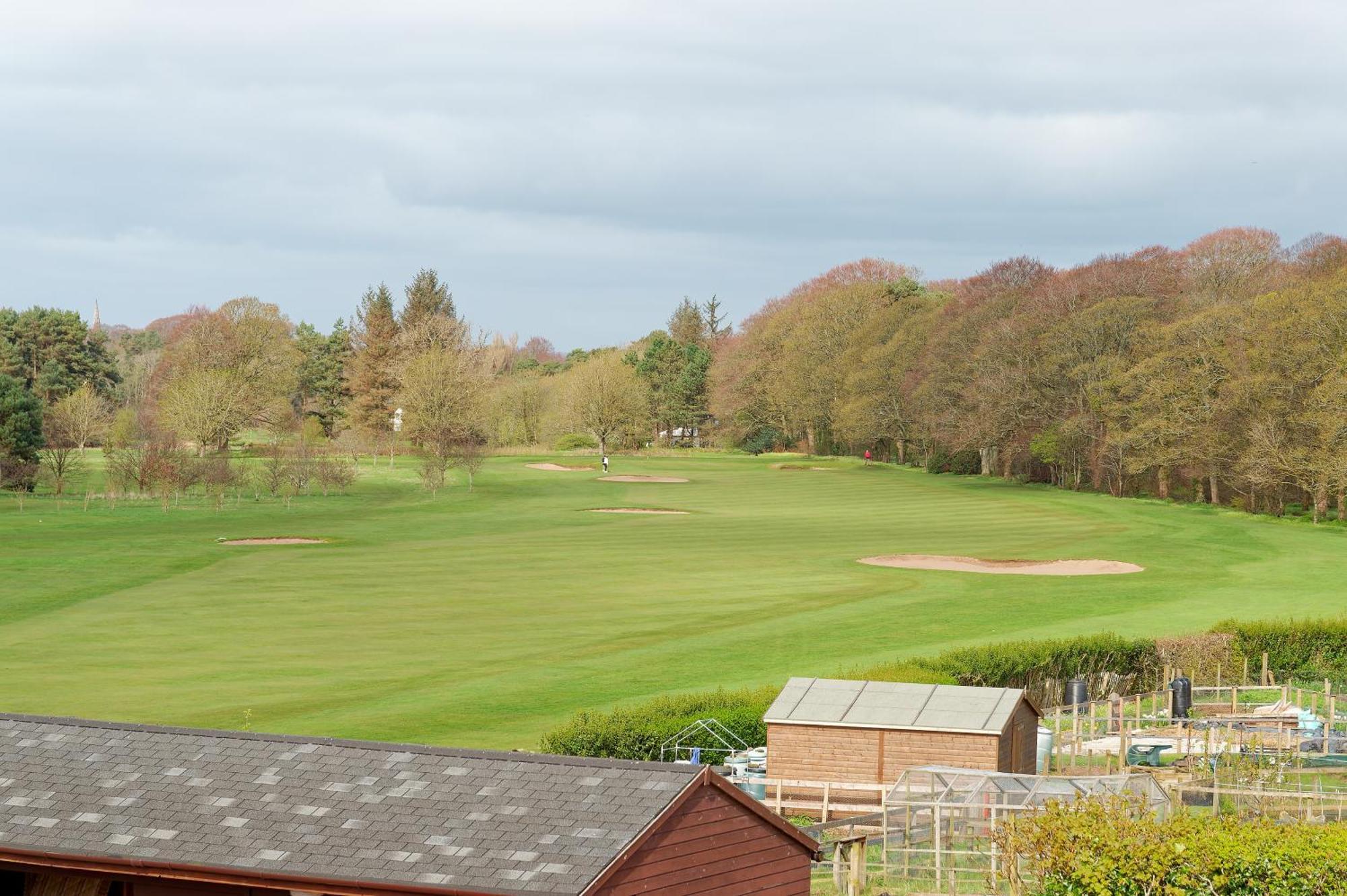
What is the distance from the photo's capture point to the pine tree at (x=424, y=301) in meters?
143

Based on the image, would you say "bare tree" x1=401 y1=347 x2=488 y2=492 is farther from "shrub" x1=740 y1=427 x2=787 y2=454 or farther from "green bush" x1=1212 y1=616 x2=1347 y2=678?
"green bush" x1=1212 y1=616 x2=1347 y2=678

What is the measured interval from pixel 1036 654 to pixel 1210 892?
20.4 m

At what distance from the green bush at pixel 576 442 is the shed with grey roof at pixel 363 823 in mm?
125743

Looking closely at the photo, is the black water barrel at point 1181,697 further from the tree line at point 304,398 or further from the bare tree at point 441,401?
the bare tree at point 441,401

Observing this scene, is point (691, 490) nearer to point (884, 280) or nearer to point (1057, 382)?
point (1057, 382)

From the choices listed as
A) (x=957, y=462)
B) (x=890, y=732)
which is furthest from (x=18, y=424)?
(x=890, y=732)

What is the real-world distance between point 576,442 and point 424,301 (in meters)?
21.0

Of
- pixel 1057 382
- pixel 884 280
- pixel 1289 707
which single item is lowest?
pixel 1289 707

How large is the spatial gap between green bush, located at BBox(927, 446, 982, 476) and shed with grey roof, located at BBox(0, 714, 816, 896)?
101709mm

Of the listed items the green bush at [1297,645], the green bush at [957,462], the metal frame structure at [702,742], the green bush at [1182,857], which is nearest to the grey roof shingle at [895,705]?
the metal frame structure at [702,742]

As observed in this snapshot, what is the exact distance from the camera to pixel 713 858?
14.8 m

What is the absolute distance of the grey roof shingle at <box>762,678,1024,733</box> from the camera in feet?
87.8

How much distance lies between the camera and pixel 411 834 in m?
14.0

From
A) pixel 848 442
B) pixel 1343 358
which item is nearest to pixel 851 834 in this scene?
pixel 1343 358
